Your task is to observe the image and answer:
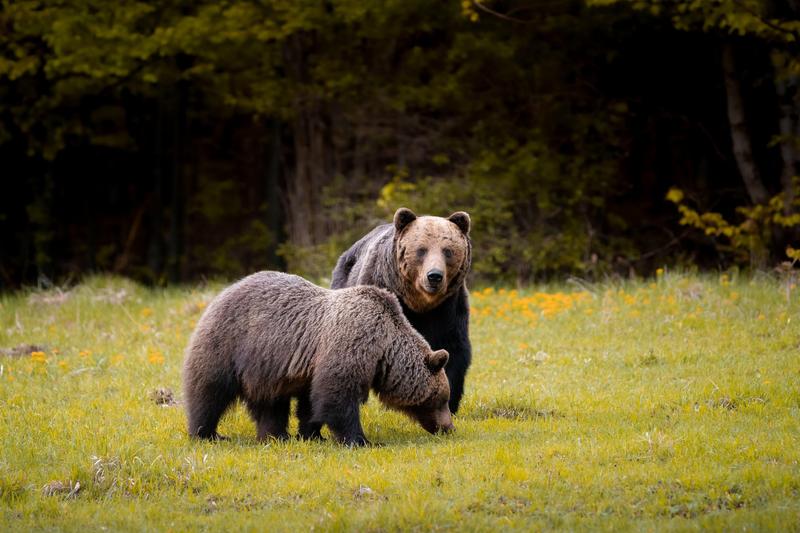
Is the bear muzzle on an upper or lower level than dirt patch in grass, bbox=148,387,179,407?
upper

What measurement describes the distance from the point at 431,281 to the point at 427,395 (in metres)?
0.97

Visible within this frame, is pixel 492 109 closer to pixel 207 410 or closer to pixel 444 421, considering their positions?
pixel 444 421

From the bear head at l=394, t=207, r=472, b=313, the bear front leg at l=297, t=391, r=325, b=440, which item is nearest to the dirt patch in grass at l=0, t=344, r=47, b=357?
the bear front leg at l=297, t=391, r=325, b=440

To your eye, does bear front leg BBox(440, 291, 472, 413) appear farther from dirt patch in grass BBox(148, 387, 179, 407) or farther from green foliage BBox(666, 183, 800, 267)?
green foliage BBox(666, 183, 800, 267)

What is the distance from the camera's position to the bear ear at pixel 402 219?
906cm

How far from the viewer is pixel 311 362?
825cm

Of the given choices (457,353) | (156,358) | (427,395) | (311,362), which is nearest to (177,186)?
(156,358)

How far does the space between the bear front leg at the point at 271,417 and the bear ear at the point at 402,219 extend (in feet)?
5.87

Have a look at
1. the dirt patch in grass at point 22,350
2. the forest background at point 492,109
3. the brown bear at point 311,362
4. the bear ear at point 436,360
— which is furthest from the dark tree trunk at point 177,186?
the bear ear at point 436,360

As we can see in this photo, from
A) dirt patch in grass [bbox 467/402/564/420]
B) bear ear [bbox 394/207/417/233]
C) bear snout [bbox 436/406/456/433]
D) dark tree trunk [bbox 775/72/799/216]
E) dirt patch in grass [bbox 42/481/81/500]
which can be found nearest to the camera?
dirt patch in grass [bbox 42/481/81/500]

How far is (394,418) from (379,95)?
13.6 meters

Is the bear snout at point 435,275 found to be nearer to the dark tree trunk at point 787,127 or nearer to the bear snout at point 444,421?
the bear snout at point 444,421

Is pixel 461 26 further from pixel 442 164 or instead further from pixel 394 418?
pixel 394 418

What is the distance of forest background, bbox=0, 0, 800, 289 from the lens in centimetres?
2011
